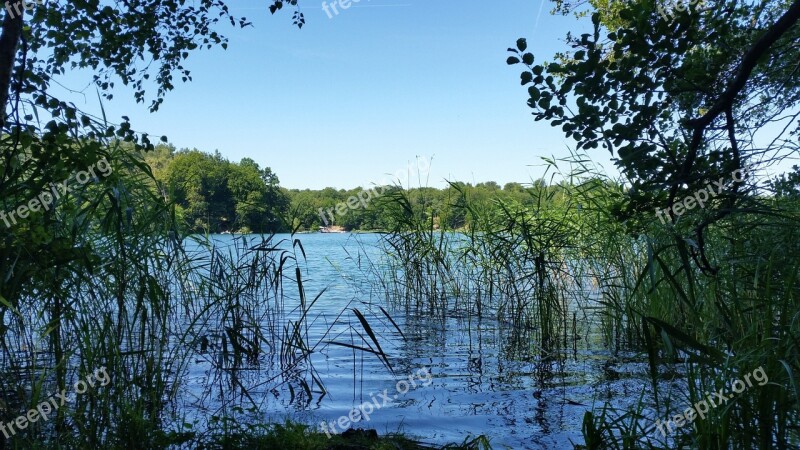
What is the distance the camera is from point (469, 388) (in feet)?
18.0

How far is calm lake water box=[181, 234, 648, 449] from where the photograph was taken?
4.38m

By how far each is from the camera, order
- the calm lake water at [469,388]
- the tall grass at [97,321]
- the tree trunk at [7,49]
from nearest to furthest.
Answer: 1. the tree trunk at [7,49]
2. the tall grass at [97,321]
3. the calm lake water at [469,388]

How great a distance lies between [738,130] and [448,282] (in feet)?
16.6

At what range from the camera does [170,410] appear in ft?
15.0

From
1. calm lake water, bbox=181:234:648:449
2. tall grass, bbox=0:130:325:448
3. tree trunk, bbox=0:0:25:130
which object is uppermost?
tree trunk, bbox=0:0:25:130

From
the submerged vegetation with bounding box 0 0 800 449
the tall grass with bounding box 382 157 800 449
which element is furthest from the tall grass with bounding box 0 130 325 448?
the tall grass with bounding box 382 157 800 449

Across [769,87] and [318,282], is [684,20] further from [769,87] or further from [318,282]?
[318,282]

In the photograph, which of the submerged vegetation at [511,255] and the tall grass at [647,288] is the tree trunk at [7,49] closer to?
the submerged vegetation at [511,255]

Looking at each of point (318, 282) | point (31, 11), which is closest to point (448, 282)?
point (31, 11)

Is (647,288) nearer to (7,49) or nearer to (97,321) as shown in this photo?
(97,321)

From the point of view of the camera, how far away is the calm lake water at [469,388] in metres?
4.38

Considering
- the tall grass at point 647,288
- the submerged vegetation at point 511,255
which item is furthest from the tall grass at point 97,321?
the tall grass at point 647,288

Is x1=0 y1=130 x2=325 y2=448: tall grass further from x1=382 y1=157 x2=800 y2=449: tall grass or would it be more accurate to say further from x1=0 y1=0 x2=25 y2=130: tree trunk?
x1=382 y1=157 x2=800 y2=449: tall grass

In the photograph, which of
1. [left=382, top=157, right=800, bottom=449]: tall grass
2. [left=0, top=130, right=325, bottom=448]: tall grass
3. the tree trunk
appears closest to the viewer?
[left=382, top=157, right=800, bottom=449]: tall grass
